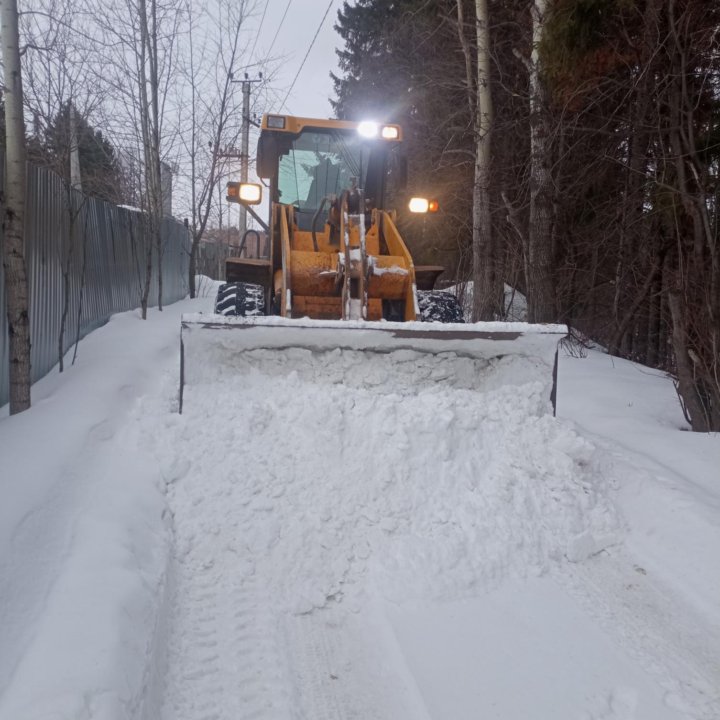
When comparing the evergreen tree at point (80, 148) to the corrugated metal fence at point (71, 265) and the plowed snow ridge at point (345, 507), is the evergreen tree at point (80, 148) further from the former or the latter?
the plowed snow ridge at point (345, 507)

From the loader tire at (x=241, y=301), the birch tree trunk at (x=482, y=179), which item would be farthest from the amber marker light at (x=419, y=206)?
the birch tree trunk at (x=482, y=179)

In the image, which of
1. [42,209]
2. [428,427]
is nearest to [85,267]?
[42,209]

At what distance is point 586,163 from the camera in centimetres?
995

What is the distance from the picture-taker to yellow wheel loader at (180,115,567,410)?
13.1 feet

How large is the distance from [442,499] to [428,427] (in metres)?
0.45

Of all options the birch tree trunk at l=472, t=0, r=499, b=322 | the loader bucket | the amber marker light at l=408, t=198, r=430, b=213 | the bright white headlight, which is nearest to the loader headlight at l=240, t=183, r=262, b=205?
the bright white headlight

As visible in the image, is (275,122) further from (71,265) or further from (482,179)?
(482,179)

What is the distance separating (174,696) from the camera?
2230 mm

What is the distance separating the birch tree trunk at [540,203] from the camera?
8.62 m

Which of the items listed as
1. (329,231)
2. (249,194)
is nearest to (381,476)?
(329,231)

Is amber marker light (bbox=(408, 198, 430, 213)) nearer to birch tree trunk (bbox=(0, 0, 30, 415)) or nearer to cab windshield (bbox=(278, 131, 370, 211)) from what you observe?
cab windshield (bbox=(278, 131, 370, 211))

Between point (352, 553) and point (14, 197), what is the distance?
3.62 m

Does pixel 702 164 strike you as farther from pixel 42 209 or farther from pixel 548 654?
pixel 42 209

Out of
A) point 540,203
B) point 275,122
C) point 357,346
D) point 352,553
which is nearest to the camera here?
point 352,553
